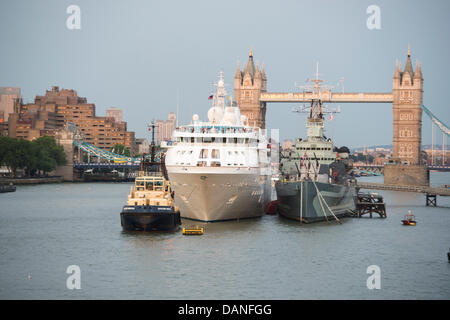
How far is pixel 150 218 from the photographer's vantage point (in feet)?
130

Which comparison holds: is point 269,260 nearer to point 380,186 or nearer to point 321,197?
point 321,197

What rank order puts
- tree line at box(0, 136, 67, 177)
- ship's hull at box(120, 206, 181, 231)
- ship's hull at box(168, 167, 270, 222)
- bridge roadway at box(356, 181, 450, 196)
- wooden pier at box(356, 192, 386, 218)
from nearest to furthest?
ship's hull at box(120, 206, 181, 231)
ship's hull at box(168, 167, 270, 222)
wooden pier at box(356, 192, 386, 218)
bridge roadway at box(356, 181, 450, 196)
tree line at box(0, 136, 67, 177)

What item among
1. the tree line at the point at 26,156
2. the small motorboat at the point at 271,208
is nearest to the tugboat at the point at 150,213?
the small motorboat at the point at 271,208

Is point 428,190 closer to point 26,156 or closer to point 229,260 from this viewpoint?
point 229,260

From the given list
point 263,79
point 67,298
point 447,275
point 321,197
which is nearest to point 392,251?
point 447,275

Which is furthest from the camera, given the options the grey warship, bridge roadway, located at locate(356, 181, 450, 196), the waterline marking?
bridge roadway, located at locate(356, 181, 450, 196)

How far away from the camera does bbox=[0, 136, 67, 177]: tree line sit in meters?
110

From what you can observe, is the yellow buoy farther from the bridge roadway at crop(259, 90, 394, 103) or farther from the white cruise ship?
the bridge roadway at crop(259, 90, 394, 103)

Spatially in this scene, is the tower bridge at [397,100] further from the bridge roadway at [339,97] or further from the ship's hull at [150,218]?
the ship's hull at [150,218]

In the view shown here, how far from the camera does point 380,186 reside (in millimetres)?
84875

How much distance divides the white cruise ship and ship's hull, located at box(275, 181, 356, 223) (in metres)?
2.24

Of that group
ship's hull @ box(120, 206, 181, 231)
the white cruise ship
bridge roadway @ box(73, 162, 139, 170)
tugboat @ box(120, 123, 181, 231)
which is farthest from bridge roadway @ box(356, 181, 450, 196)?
bridge roadway @ box(73, 162, 139, 170)

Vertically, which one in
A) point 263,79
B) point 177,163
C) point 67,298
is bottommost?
point 67,298

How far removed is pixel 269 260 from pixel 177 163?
43.1 feet
